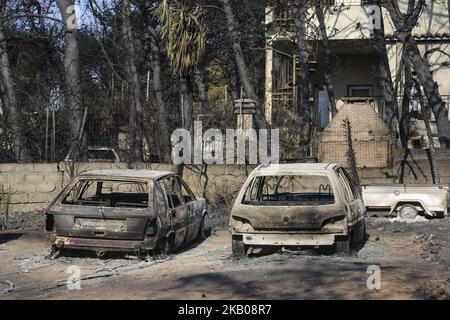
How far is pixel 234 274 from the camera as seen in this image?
29.9 feet

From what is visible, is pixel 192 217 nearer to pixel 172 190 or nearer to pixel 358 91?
pixel 172 190

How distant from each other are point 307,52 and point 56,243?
12562 mm

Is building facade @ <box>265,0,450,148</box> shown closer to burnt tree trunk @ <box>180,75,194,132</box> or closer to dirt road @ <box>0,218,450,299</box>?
burnt tree trunk @ <box>180,75,194,132</box>

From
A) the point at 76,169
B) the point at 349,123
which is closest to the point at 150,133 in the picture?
the point at 76,169

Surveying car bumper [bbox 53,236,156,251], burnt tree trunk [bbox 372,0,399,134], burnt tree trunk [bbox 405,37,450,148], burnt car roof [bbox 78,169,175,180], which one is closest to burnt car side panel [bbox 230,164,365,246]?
car bumper [bbox 53,236,156,251]

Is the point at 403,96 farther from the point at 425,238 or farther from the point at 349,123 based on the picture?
the point at 425,238

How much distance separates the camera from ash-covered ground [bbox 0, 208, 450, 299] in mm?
7828

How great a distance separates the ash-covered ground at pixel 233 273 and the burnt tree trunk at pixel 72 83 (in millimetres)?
4723

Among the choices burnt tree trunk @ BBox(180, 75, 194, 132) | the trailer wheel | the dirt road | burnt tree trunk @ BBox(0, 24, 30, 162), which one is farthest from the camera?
burnt tree trunk @ BBox(180, 75, 194, 132)

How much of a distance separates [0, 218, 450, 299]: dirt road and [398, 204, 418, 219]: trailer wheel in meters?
2.43

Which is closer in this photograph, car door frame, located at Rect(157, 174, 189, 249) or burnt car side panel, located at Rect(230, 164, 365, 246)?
burnt car side panel, located at Rect(230, 164, 365, 246)

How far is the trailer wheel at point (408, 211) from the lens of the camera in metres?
15.1

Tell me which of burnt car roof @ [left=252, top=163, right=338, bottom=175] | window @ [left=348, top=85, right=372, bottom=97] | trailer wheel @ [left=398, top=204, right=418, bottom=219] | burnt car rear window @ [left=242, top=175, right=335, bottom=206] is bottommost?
trailer wheel @ [left=398, top=204, right=418, bottom=219]

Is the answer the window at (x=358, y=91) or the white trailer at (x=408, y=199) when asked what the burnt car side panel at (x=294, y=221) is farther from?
the window at (x=358, y=91)
